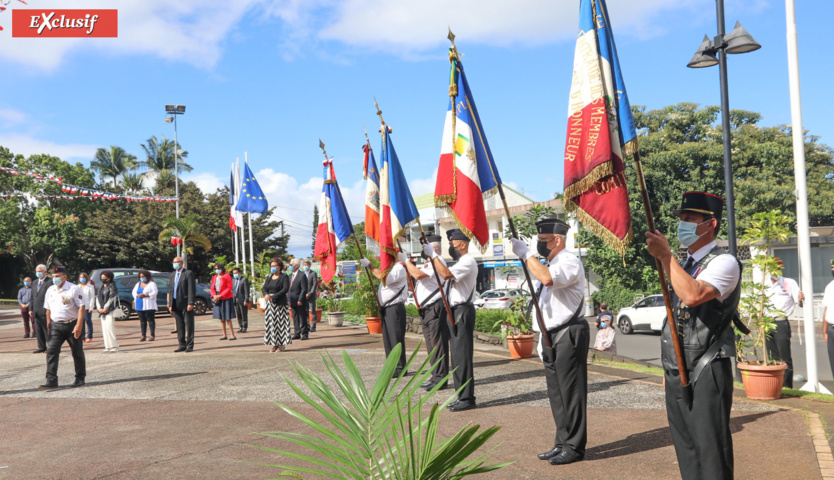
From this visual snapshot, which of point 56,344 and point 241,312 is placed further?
point 241,312

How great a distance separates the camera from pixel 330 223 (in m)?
12.3

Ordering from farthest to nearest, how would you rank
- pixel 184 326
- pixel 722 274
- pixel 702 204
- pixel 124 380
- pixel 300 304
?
pixel 300 304 → pixel 184 326 → pixel 124 380 → pixel 702 204 → pixel 722 274

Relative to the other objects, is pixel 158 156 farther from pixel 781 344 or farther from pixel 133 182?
pixel 781 344

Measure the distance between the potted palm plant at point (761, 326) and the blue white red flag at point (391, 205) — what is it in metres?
4.13

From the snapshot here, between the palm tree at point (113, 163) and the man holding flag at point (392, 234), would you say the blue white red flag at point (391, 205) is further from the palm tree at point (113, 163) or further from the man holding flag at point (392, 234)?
the palm tree at point (113, 163)

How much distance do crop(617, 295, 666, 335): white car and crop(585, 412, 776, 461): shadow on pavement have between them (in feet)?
57.4

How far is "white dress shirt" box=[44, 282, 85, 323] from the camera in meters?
9.32

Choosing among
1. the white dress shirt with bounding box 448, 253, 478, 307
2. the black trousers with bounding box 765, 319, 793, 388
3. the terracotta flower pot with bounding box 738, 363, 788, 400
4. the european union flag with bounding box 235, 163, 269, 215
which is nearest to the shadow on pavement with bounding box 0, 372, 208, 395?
the white dress shirt with bounding box 448, 253, 478, 307

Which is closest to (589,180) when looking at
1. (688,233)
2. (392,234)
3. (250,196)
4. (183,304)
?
(688,233)

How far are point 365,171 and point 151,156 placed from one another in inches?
2251

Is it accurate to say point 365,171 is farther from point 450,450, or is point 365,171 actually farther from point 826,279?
point 826,279

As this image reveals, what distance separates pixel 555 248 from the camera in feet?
17.7

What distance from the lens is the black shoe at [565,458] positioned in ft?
16.3

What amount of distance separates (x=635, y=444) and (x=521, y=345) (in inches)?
213
